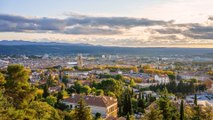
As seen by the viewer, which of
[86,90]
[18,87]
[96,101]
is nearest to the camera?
[18,87]

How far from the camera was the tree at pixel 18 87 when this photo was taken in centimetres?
2173

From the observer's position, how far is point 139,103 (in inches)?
1876

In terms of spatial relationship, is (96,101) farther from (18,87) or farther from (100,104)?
(18,87)

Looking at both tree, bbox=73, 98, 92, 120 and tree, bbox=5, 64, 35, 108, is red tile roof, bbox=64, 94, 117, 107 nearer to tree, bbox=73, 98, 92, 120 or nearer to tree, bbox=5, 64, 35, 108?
tree, bbox=73, 98, 92, 120

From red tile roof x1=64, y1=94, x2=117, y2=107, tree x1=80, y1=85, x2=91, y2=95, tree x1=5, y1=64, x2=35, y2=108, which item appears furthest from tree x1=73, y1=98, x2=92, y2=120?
tree x1=80, y1=85, x2=91, y2=95

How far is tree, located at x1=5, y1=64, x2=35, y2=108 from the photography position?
21.7 m

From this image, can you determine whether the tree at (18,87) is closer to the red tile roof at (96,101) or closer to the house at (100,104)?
the house at (100,104)

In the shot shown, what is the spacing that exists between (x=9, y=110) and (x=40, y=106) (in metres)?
6.63

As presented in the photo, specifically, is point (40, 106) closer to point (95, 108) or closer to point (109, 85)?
point (95, 108)

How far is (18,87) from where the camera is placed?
21.8 m

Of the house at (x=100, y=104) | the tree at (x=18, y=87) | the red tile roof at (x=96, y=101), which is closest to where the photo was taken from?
the tree at (x=18, y=87)

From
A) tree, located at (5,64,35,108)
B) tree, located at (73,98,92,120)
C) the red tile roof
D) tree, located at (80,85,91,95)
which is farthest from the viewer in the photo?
tree, located at (80,85,91,95)

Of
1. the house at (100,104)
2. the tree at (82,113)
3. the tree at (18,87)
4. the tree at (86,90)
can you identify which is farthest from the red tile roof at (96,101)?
the tree at (18,87)

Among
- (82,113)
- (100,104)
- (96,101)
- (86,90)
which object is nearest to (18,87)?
(82,113)
